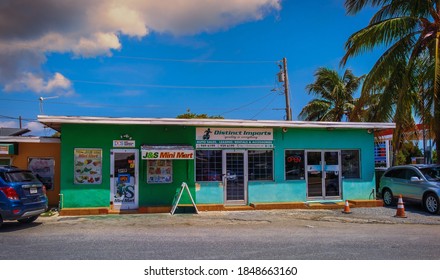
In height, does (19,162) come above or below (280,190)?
above

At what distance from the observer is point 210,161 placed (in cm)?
1456

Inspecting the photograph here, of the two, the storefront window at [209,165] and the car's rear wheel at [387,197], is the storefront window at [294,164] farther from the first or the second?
the car's rear wheel at [387,197]

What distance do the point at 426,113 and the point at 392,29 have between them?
138 inches

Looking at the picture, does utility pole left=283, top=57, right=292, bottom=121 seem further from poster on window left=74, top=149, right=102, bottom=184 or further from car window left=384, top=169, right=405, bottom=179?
poster on window left=74, top=149, right=102, bottom=184

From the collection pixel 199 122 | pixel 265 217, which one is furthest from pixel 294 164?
pixel 199 122

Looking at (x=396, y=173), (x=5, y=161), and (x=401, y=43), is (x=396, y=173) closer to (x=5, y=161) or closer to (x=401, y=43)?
(x=401, y=43)

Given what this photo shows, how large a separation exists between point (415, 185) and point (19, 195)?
12777mm

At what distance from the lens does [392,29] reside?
15102 millimetres

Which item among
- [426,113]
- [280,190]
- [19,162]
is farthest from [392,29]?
[19,162]

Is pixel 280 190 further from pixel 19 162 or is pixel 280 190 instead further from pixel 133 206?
pixel 19 162

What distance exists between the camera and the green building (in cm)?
1348

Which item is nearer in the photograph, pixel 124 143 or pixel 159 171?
pixel 124 143

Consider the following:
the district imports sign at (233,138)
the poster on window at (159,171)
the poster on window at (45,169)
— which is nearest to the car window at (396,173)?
the district imports sign at (233,138)

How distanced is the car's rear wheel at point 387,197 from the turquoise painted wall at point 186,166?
1.78ft
